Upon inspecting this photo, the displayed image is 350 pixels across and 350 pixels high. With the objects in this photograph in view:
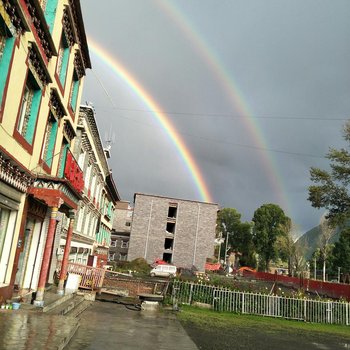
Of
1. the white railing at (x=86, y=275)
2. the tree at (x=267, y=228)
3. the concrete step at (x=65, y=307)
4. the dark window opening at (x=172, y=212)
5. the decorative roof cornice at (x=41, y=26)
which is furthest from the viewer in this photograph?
the tree at (x=267, y=228)

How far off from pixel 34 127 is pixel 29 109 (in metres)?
0.59

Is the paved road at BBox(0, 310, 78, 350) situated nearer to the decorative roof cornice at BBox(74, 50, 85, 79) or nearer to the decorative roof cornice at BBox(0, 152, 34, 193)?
the decorative roof cornice at BBox(0, 152, 34, 193)

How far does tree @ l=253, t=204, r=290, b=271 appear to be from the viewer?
92.9 m

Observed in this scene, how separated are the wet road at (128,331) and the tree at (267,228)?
79.0 m

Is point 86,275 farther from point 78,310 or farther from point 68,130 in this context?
point 68,130

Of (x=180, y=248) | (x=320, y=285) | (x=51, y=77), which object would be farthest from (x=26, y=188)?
(x=180, y=248)

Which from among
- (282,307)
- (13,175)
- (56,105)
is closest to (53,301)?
(13,175)

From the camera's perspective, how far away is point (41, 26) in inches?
479

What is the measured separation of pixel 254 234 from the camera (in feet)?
318

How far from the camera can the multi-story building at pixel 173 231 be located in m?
68.6

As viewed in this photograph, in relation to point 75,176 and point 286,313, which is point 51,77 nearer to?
point 75,176

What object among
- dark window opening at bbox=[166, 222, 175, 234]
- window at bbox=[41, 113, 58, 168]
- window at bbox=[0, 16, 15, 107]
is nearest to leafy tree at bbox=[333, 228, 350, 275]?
dark window opening at bbox=[166, 222, 175, 234]

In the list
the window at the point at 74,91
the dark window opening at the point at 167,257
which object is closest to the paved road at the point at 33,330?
the window at the point at 74,91

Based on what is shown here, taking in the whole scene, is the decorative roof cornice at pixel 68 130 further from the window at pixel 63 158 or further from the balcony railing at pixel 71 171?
the balcony railing at pixel 71 171
